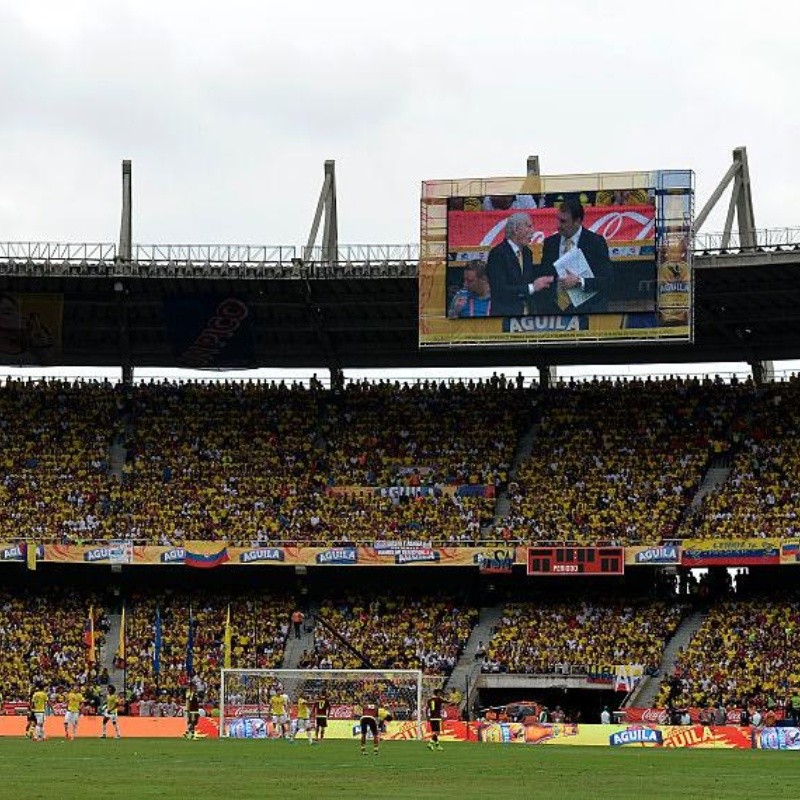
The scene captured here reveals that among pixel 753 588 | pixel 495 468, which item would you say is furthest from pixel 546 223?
pixel 753 588

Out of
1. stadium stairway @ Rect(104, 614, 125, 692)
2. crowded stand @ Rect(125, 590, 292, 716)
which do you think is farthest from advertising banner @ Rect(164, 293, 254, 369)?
stadium stairway @ Rect(104, 614, 125, 692)

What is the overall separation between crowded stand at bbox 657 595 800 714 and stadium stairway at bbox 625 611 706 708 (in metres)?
0.32

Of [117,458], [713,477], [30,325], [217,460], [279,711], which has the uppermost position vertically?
[30,325]

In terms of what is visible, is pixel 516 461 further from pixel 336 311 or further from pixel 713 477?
pixel 336 311

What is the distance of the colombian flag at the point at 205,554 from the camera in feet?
221

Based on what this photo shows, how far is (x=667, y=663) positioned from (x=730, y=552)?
4.78m

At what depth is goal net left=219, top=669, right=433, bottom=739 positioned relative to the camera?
196 feet

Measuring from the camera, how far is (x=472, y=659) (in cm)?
6531

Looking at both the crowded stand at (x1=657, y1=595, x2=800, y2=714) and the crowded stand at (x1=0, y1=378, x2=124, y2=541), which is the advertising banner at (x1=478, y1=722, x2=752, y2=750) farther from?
the crowded stand at (x1=0, y1=378, x2=124, y2=541)

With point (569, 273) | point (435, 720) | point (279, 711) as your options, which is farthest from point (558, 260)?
point (435, 720)

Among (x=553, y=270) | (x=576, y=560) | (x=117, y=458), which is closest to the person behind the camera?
(x=576, y=560)

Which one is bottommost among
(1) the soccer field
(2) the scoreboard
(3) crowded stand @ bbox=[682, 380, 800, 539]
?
(1) the soccer field

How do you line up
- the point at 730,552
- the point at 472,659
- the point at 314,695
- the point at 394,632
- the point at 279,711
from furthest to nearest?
the point at 394,632
the point at 472,659
the point at 730,552
the point at 314,695
the point at 279,711

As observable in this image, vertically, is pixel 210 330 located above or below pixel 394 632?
above
